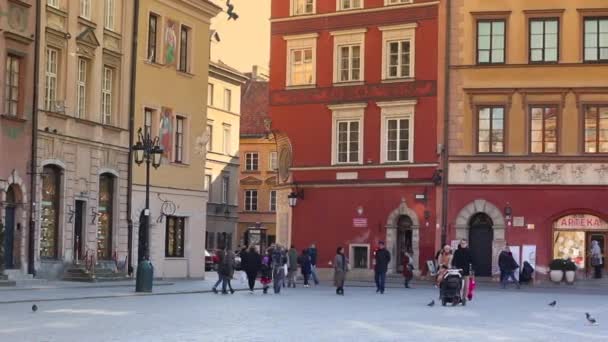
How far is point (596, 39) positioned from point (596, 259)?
377 inches

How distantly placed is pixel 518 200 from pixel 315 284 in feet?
32.8

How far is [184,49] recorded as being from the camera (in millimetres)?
52000

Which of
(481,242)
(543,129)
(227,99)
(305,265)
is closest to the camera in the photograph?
(305,265)

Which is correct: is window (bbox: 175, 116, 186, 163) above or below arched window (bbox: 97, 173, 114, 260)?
above

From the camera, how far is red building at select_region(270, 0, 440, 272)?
55.1 metres

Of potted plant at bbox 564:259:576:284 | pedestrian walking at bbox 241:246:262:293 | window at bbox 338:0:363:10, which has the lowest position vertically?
potted plant at bbox 564:259:576:284

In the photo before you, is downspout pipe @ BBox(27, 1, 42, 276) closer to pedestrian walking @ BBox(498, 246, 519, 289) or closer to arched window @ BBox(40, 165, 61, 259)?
arched window @ BBox(40, 165, 61, 259)

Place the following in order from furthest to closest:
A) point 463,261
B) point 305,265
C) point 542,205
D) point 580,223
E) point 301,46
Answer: point 301,46, point 542,205, point 580,223, point 305,265, point 463,261

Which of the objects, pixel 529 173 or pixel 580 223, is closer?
pixel 580 223

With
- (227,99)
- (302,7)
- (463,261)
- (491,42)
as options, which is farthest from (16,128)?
(227,99)

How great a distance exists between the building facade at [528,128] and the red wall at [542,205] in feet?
0.14

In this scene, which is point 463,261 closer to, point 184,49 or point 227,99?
point 184,49

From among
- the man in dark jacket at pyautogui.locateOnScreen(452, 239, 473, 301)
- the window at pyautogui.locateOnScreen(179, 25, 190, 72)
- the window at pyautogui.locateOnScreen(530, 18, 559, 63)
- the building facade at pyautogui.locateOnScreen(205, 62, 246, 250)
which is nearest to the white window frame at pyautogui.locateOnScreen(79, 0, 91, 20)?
the window at pyautogui.locateOnScreen(179, 25, 190, 72)

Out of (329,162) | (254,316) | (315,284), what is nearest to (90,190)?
(315,284)
